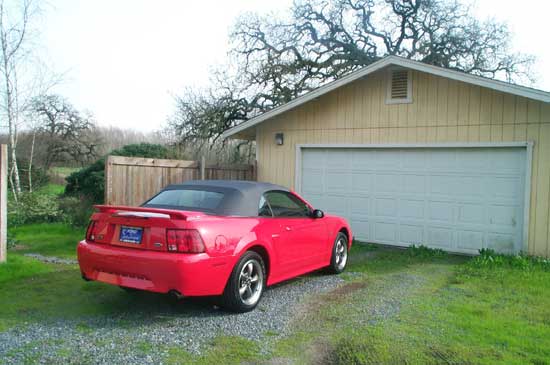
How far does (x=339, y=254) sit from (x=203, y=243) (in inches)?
135

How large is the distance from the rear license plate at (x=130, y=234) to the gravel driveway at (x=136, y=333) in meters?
0.82

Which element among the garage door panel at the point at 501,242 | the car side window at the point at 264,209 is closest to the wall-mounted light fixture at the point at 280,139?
the garage door panel at the point at 501,242

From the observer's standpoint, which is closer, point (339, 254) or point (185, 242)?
point (185, 242)

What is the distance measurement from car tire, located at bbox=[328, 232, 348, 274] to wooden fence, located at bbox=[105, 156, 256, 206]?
158 inches

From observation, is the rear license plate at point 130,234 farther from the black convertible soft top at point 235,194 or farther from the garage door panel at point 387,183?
the garage door panel at point 387,183

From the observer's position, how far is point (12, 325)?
4.73 m

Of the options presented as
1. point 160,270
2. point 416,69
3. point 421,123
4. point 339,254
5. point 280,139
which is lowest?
point 339,254

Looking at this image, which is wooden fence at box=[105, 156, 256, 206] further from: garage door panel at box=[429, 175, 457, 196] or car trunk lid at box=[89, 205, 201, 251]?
garage door panel at box=[429, 175, 457, 196]

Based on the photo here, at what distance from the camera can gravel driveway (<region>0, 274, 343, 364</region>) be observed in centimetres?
399

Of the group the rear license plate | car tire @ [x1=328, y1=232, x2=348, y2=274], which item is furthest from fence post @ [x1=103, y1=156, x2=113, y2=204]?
car tire @ [x1=328, y1=232, x2=348, y2=274]

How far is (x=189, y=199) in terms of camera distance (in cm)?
584

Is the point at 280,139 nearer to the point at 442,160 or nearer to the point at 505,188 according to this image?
the point at 442,160

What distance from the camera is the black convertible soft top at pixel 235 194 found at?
554cm

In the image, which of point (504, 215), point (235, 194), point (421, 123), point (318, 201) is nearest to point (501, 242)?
point (504, 215)
